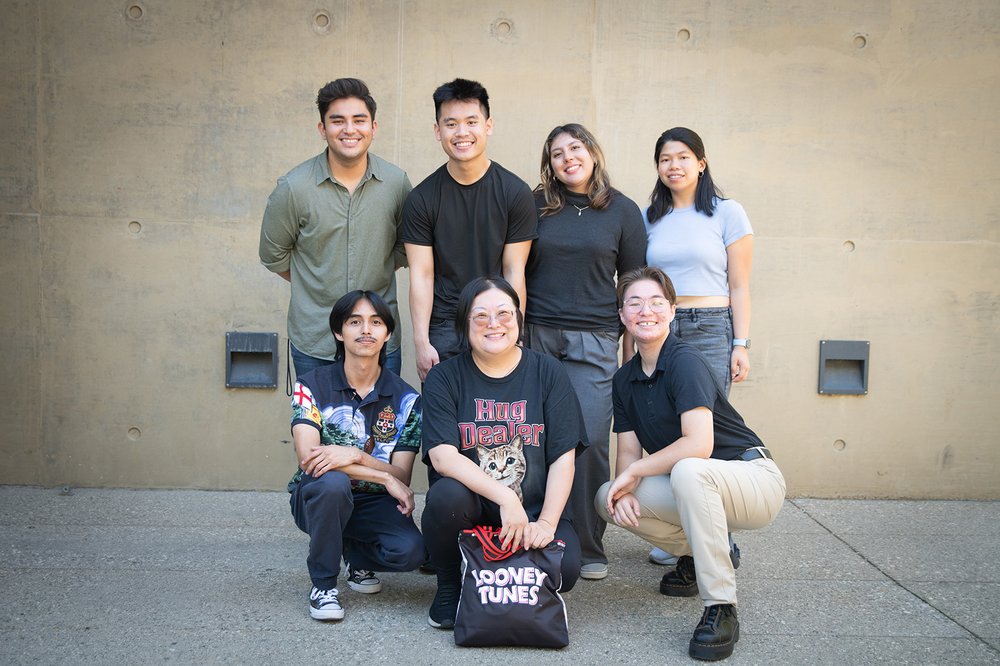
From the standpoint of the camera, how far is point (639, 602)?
3.23 metres

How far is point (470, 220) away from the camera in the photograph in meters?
3.38

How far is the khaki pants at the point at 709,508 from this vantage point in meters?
2.80

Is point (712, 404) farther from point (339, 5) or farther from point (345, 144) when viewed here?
point (339, 5)

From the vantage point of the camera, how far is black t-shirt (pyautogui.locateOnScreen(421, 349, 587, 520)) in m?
2.98

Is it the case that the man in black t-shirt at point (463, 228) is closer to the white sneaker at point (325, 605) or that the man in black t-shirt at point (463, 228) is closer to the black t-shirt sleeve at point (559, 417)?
the black t-shirt sleeve at point (559, 417)

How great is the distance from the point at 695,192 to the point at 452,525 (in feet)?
5.58

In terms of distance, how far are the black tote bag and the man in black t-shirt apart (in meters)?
0.84

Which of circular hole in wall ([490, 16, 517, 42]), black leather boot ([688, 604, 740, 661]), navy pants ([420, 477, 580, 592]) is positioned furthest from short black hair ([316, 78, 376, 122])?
black leather boot ([688, 604, 740, 661])

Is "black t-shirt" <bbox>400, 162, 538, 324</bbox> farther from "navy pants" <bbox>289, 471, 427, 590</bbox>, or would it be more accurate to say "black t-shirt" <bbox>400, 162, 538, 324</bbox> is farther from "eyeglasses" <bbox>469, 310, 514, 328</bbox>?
"navy pants" <bbox>289, 471, 427, 590</bbox>

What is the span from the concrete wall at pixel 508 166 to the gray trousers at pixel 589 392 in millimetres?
1382

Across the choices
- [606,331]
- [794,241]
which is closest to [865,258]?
[794,241]

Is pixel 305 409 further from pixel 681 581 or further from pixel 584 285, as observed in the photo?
pixel 681 581

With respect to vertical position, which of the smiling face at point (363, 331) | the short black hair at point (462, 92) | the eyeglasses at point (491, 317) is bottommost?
the smiling face at point (363, 331)

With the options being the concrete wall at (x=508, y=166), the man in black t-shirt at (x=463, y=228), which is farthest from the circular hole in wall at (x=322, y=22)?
the man in black t-shirt at (x=463, y=228)
